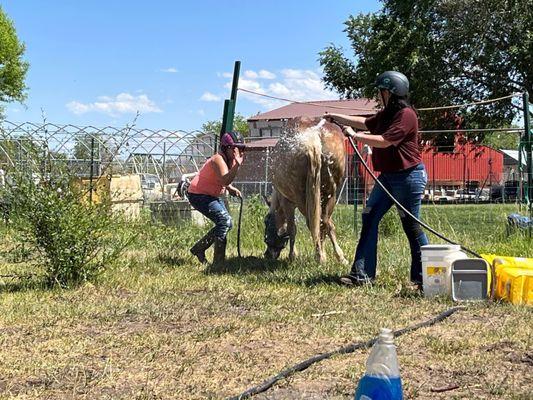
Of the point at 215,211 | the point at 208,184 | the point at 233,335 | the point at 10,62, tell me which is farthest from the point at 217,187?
the point at 10,62

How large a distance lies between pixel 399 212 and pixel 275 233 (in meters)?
2.28

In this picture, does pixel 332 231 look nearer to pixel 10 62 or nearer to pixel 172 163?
pixel 172 163

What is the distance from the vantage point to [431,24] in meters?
24.3

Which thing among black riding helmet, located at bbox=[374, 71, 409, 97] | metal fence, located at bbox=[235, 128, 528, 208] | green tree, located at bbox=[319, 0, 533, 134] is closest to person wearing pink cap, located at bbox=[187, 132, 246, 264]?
black riding helmet, located at bbox=[374, 71, 409, 97]

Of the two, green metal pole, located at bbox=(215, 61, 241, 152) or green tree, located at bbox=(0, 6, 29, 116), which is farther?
green tree, located at bbox=(0, 6, 29, 116)

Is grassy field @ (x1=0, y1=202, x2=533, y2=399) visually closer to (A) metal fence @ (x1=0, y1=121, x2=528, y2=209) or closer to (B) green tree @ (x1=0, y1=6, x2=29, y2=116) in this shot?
(A) metal fence @ (x1=0, y1=121, x2=528, y2=209)

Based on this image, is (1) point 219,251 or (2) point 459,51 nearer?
(1) point 219,251

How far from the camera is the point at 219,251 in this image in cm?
798

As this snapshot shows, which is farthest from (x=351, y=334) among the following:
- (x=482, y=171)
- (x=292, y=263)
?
(x=482, y=171)

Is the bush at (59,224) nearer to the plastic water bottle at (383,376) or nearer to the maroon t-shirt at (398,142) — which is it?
the maroon t-shirt at (398,142)

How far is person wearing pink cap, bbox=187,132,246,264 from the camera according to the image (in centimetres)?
773

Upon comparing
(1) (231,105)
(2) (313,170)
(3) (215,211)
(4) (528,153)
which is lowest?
(3) (215,211)

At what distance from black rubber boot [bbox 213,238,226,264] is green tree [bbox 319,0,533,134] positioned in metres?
17.5

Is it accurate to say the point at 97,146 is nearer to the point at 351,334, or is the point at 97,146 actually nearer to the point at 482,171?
the point at 351,334
